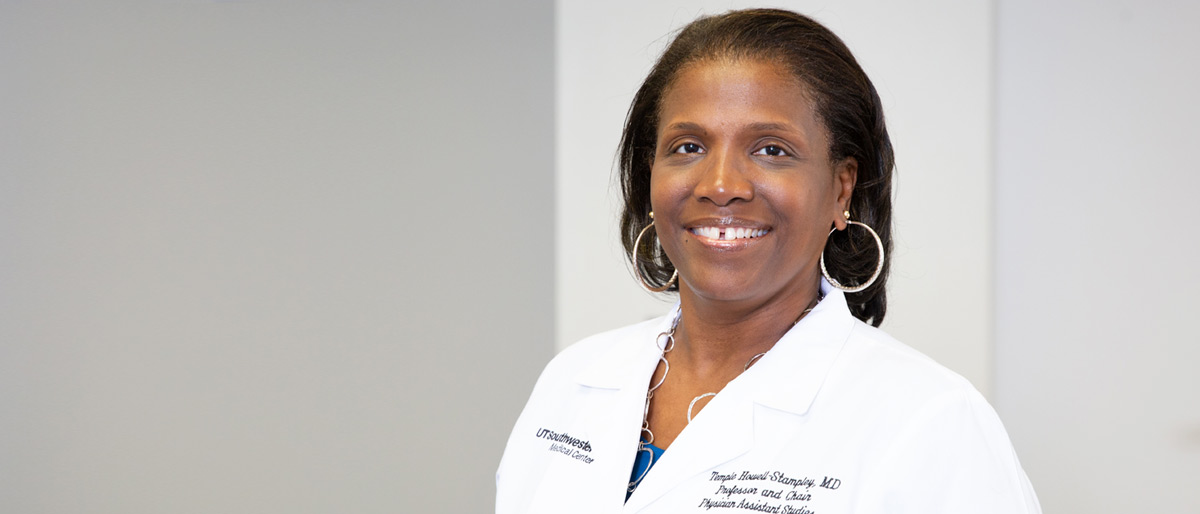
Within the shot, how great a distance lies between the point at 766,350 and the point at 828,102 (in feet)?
1.20

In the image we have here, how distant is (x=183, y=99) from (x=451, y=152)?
0.88 m

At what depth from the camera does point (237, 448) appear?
2082 mm

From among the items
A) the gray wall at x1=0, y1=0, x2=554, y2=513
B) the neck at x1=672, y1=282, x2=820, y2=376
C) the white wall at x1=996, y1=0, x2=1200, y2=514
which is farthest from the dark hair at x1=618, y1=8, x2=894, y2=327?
the white wall at x1=996, y1=0, x2=1200, y2=514

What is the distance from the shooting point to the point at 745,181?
134 cm

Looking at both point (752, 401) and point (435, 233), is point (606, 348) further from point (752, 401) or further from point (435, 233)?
point (435, 233)

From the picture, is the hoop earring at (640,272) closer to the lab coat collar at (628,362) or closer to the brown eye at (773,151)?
the lab coat collar at (628,362)

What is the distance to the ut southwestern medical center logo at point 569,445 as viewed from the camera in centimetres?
145

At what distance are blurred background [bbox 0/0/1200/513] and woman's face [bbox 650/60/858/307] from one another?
108cm

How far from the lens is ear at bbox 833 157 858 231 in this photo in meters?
1.44

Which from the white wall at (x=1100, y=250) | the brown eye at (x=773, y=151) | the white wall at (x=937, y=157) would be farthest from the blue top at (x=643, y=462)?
the white wall at (x=1100, y=250)

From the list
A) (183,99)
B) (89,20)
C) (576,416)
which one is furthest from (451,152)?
(576,416)

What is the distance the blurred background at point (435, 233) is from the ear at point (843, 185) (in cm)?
121

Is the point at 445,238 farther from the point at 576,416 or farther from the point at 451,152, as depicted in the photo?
the point at 576,416

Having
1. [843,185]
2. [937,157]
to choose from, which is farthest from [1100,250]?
[843,185]
